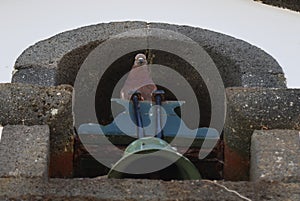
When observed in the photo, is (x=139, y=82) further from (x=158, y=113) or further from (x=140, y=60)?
(x=158, y=113)

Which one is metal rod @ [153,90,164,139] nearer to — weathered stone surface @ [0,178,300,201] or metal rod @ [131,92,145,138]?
metal rod @ [131,92,145,138]

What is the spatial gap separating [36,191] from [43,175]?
9 cm

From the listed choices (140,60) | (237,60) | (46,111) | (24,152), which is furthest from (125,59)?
(24,152)

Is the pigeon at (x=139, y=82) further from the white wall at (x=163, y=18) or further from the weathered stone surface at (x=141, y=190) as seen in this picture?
the weathered stone surface at (x=141, y=190)

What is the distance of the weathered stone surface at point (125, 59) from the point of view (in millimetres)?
4059

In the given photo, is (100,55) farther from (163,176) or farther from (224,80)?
(163,176)

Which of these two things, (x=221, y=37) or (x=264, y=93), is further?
(x=221, y=37)

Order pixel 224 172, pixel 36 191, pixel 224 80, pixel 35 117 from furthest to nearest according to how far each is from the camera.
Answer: pixel 224 80 → pixel 224 172 → pixel 35 117 → pixel 36 191

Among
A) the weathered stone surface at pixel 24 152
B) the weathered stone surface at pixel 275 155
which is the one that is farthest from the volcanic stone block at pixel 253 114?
the weathered stone surface at pixel 24 152

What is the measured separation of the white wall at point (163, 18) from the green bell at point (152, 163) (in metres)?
1.14

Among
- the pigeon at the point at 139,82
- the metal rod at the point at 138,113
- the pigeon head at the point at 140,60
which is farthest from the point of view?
the pigeon head at the point at 140,60

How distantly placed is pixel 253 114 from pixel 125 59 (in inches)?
39.8

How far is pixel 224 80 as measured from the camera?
418 cm

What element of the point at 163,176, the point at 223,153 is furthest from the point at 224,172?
the point at 163,176
